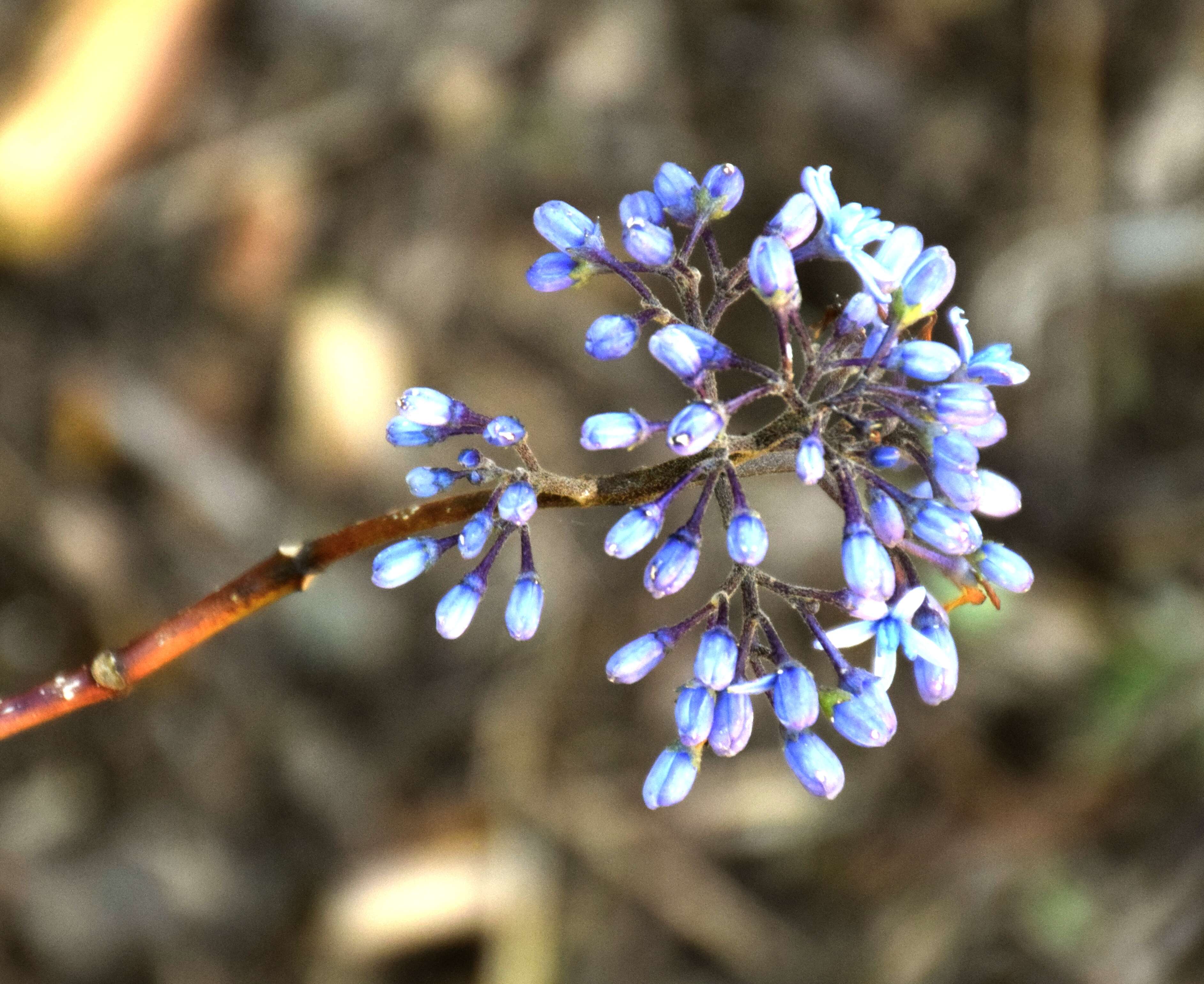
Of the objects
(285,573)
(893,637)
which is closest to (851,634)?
(893,637)

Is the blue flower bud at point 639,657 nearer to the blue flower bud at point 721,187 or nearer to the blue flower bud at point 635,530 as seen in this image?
the blue flower bud at point 635,530

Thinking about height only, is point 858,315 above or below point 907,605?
above

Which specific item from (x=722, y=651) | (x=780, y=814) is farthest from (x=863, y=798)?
(x=722, y=651)

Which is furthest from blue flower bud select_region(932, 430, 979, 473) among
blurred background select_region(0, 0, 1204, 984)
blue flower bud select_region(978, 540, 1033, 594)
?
blurred background select_region(0, 0, 1204, 984)

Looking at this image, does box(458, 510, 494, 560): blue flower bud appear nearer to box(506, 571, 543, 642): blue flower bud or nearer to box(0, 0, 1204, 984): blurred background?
box(506, 571, 543, 642): blue flower bud

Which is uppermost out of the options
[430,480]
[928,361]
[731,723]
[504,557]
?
[504,557]

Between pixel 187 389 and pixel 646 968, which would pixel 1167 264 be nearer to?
pixel 646 968

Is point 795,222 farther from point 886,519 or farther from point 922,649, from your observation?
point 922,649
